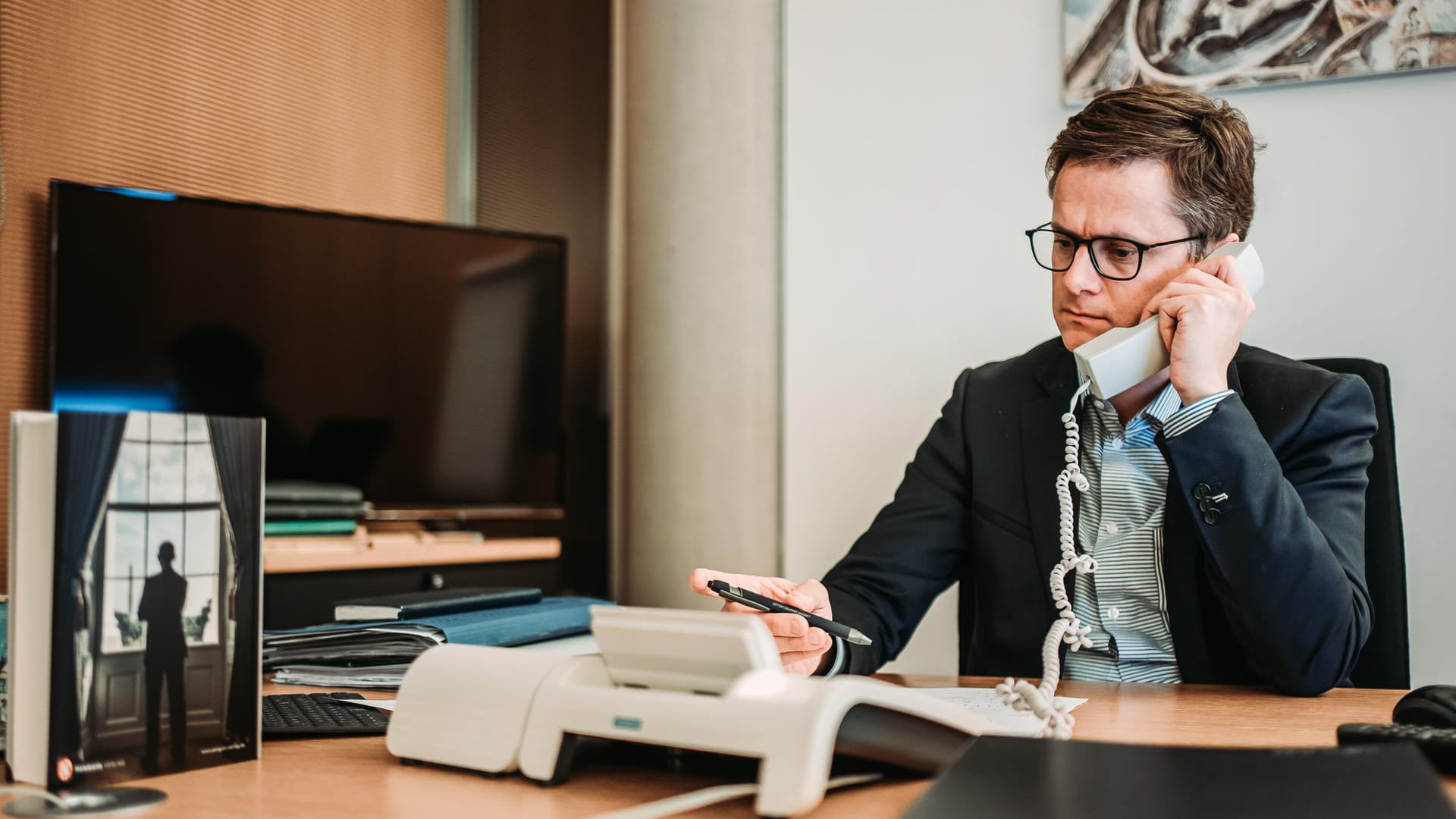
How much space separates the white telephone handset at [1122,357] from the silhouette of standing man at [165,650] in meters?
0.93

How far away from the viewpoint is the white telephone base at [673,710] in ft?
1.90

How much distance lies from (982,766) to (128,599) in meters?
0.51

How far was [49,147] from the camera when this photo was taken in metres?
2.16

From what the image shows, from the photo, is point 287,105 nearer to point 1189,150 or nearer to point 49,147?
point 49,147

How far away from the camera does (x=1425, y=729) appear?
71 cm

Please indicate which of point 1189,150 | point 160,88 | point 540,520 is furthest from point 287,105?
point 1189,150

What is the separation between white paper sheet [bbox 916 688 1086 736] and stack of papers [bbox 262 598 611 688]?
351mm

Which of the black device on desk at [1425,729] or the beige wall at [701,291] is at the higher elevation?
the beige wall at [701,291]

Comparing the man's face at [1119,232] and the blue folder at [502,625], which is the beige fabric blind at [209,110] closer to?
the blue folder at [502,625]

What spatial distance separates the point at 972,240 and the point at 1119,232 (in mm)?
606

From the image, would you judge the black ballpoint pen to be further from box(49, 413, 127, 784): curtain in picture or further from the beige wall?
the beige wall

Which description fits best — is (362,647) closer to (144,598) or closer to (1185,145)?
(144,598)

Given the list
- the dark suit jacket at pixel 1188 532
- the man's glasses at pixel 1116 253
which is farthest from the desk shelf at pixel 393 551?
the man's glasses at pixel 1116 253

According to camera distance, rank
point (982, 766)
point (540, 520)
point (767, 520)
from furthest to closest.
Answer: point (540, 520) → point (767, 520) → point (982, 766)
